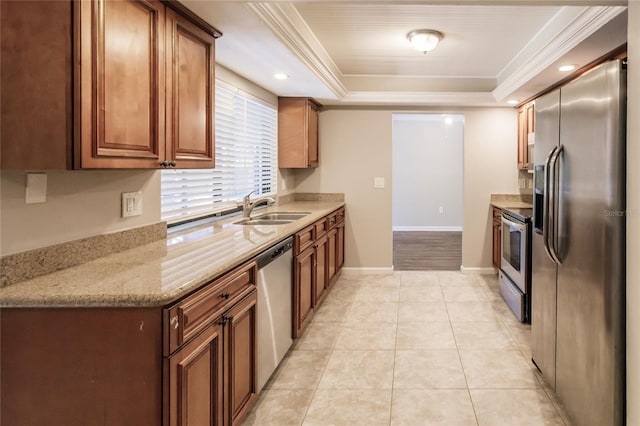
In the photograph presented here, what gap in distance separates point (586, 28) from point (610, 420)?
7.10 feet

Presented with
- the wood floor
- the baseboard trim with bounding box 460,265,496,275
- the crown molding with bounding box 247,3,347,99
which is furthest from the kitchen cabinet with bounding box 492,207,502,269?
the crown molding with bounding box 247,3,347,99

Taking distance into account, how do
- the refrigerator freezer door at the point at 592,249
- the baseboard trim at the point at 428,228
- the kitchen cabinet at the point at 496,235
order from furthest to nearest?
1. the baseboard trim at the point at 428,228
2. the kitchen cabinet at the point at 496,235
3. the refrigerator freezer door at the point at 592,249

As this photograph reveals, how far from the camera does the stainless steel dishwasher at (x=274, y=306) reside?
2354 millimetres

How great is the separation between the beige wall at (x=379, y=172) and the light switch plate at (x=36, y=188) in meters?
3.95

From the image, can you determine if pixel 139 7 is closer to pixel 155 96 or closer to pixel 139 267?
pixel 155 96

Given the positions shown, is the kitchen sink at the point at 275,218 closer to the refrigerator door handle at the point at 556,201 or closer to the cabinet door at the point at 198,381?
the cabinet door at the point at 198,381

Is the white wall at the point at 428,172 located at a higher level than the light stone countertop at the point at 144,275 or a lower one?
higher

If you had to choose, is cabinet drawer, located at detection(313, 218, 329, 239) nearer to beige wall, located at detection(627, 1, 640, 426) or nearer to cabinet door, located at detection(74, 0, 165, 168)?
cabinet door, located at detection(74, 0, 165, 168)

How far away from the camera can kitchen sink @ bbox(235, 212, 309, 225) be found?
3602mm

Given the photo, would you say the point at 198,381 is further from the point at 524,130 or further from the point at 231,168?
the point at 524,130

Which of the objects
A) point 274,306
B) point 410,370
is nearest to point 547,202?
point 410,370

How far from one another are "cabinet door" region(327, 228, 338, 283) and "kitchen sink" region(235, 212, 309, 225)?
1.62 feet

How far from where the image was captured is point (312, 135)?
16.6ft

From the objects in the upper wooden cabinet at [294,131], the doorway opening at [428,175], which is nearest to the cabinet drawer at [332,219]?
the upper wooden cabinet at [294,131]
